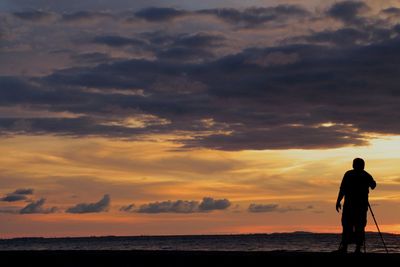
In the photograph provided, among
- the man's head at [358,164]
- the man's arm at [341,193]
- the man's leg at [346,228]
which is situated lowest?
the man's leg at [346,228]

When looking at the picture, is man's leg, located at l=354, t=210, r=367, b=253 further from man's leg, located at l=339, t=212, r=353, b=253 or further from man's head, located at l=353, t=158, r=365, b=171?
man's head, located at l=353, t=158, r=365, b=171
